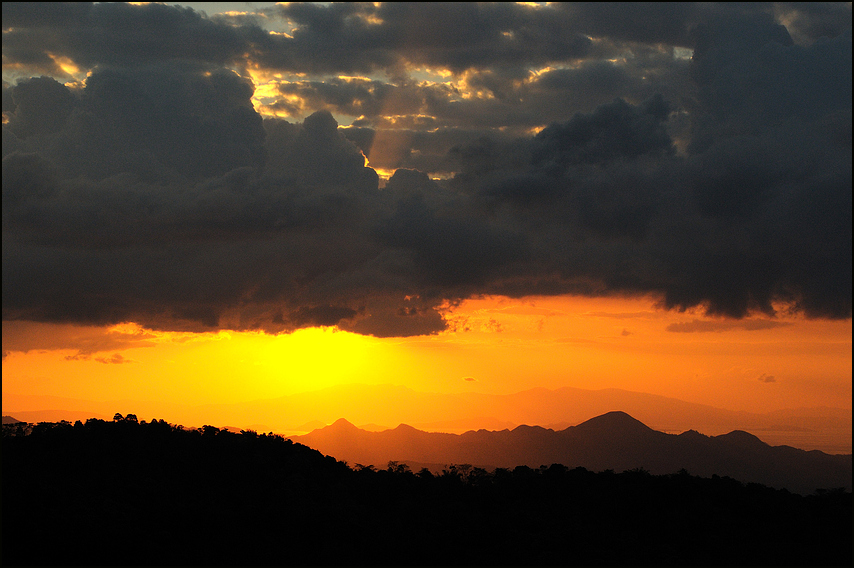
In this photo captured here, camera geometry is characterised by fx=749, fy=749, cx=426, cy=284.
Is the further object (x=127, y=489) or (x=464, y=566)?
(x=127, y=489)

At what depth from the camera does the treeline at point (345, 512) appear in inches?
4045

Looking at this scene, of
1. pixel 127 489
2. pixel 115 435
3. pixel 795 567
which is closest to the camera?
pixel 795 567

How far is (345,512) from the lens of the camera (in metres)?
120

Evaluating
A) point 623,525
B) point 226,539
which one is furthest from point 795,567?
point 226,539

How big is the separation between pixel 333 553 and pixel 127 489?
38514mm

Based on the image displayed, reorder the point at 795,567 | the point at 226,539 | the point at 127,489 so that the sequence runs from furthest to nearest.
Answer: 1. the point at 127,489
2. the point at 226,539
3. the point at 795,567

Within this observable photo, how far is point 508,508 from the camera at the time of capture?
128 metres

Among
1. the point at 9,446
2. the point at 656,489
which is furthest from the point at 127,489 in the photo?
the point at 656,489

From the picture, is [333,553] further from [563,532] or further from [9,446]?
[9,446]

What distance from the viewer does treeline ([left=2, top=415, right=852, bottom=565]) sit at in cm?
10275

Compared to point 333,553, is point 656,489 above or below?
above

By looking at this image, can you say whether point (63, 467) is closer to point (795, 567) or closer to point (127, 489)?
point (127, 489)

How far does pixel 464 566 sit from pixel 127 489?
184 ft

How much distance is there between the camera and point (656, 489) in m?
132
